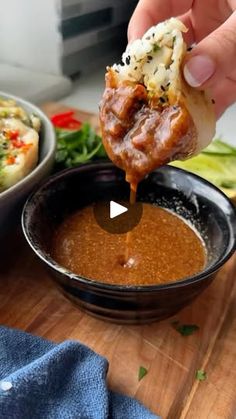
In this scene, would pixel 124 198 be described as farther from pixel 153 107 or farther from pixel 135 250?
pixel 153 107

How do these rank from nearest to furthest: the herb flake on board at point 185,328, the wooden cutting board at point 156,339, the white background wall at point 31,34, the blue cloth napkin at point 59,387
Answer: the blue cloth napkin at point 59,387
the wooden cutting board at point 156,339
the herb flake on board at point 185,328
the white background wall at point 31,34

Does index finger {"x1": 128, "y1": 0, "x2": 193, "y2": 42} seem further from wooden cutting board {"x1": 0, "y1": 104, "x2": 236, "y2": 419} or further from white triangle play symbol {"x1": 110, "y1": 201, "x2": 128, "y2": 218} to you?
wooden cutting board {"x1": 0, "y1": 104, "x2": 236, "y2": 419}

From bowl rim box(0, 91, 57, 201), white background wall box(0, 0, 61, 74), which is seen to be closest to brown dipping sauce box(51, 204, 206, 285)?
bowl rim box(0, 91, 57, 201)

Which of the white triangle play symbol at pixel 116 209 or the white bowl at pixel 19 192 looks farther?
the white triangle play symbol at pixel 116 209

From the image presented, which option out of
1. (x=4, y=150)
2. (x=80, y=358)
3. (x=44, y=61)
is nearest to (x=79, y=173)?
(x=4, y=150)

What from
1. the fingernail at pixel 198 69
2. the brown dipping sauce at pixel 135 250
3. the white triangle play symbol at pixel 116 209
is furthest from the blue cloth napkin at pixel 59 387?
the fingernail at pixel 198 69


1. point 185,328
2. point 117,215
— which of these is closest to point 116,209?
point 117,215

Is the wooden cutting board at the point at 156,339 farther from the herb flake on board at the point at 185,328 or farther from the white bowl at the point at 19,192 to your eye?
the white bowl at the point at 19,192
